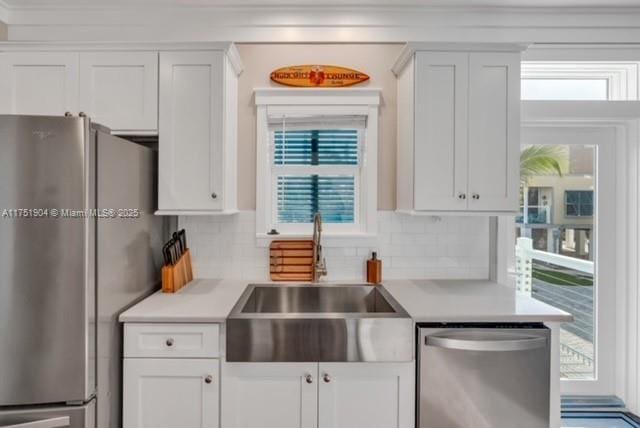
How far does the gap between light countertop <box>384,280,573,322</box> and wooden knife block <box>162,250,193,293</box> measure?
1.20 metres

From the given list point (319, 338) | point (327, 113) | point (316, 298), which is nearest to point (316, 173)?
point (327, 113)

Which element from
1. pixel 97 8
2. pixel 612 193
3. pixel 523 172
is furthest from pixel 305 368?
pixel 97 8

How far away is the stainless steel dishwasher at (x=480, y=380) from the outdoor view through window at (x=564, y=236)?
1.07 meters

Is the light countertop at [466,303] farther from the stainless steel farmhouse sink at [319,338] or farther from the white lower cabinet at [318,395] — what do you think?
the white lower cabinet at [318,395]

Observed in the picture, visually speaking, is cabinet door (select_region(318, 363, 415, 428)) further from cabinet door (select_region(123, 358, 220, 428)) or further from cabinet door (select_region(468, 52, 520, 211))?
cabinet door (select_region(468, 52, 520, 211))

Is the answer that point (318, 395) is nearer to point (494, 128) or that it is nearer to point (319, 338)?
point (319, 338)

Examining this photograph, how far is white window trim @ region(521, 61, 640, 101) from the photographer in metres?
2.49

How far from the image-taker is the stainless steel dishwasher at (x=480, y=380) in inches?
66.4

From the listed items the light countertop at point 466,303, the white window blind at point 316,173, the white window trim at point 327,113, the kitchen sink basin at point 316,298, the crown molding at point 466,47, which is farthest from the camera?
the white window blind at point 316,173

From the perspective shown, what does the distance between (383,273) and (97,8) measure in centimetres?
247

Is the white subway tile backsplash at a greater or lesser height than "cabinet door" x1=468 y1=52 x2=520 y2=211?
lesser

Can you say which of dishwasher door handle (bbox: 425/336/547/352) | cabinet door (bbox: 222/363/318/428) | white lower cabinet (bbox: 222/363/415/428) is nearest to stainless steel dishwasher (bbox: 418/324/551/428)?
dishwasher door handle (bbox: 425/336/547/352)

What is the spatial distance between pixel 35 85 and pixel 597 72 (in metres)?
3.40

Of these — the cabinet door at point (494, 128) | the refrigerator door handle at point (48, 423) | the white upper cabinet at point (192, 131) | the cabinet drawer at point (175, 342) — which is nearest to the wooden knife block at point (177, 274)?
the white upper cabinet at point (192, 131)
